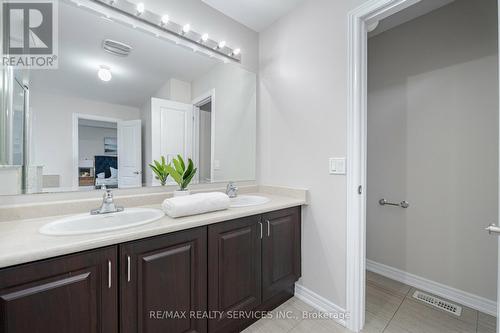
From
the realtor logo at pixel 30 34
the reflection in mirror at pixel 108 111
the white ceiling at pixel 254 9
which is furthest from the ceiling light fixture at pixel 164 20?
the realtor logo at pixel 30 34

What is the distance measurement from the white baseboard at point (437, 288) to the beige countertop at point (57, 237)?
1860 millimetres

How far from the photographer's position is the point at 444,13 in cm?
177

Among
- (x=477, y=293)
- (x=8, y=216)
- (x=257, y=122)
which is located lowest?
(x=477, y=293)

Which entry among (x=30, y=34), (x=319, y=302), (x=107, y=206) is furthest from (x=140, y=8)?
(x=319, y=302)

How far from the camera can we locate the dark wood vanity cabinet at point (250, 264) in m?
1.19

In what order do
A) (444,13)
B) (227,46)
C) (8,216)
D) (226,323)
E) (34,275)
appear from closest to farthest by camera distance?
(34,275) < (8,216) < (226,323) < (444,13) < (227,46)

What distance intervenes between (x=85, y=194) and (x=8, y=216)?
317mm

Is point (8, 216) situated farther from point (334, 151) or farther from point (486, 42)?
point (486, 42)

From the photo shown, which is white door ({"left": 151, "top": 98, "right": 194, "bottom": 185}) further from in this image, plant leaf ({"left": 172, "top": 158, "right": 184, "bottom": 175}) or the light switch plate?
the light switch plate

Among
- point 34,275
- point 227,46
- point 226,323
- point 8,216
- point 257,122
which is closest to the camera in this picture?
point 34,275

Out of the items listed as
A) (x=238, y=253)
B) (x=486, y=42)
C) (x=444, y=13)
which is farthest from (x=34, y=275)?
(x=444, y=13)

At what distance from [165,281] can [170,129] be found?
1070 millimetres

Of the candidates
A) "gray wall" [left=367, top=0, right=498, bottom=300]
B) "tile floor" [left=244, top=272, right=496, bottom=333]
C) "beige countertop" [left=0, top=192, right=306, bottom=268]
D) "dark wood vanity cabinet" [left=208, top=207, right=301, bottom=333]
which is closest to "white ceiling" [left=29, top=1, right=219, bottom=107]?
"beige countertop" [left=0, top=192, right=306, bottom=268]

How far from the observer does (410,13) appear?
187 cm
